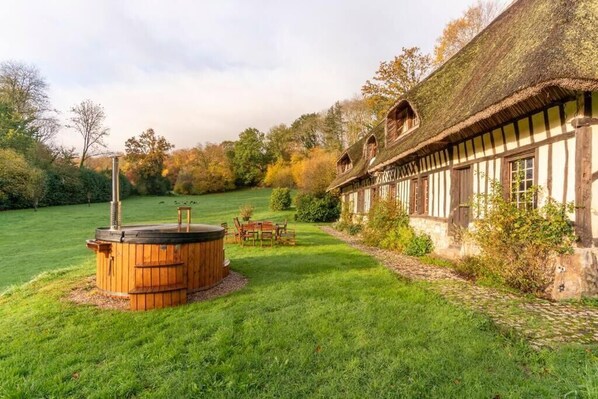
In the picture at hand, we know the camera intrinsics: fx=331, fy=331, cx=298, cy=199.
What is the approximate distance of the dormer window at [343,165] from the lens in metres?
23.6

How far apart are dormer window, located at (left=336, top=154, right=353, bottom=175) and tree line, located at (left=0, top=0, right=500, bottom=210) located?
3.86ft

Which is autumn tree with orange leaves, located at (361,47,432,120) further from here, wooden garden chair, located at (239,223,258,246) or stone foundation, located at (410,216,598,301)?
stone foundation, located at (410,216,598,301)

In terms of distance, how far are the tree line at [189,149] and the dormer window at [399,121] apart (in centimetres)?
1115

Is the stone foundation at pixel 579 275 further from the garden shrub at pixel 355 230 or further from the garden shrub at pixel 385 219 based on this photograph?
the garden shrub at pixel 355 230

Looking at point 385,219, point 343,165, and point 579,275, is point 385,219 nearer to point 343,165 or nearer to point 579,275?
point 579,275

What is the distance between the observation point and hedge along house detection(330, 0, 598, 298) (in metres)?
5.14

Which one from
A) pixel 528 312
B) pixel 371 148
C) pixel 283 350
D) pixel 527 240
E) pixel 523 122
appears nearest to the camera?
pixel 283 350

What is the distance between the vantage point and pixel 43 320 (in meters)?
4.74

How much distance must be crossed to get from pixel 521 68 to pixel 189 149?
55.9 meters

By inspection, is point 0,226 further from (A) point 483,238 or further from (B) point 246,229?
(A) point 483,238

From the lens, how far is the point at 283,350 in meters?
3.68

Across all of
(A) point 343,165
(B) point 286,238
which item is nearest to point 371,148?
(A) point 343,165

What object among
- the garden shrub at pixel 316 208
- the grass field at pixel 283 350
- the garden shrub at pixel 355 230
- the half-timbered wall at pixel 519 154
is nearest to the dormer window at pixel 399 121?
the half-timbered wall at pixel 519 154

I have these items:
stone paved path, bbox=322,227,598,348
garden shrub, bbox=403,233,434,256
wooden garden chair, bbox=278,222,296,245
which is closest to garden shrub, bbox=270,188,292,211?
wooden garden chair, bbox=278,222,296,245
